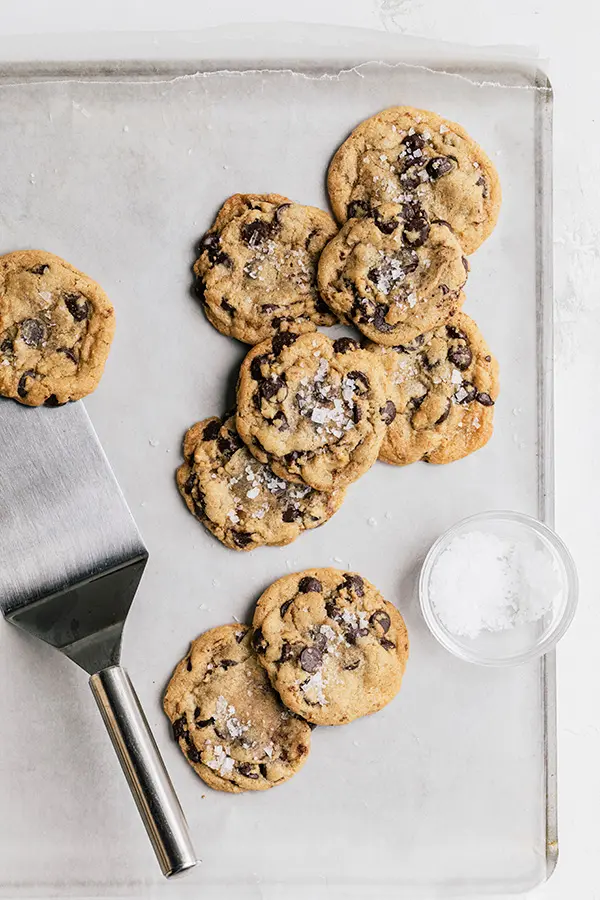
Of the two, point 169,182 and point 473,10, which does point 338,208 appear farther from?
point 473,10

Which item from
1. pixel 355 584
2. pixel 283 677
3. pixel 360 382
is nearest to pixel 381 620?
pixel 355 584

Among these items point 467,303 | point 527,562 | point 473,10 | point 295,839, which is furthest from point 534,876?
point 473,10

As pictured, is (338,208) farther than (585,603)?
Result: No

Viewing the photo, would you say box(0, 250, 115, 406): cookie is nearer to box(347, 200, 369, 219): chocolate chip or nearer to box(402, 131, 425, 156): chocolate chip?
box(347, 200, 369, 219): chocolate chip

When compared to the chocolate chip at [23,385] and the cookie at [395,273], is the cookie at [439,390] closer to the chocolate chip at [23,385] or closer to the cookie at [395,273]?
the cookie at [395,273]

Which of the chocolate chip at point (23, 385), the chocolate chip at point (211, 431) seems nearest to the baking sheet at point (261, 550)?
the chocolate chip at point (211, 431)

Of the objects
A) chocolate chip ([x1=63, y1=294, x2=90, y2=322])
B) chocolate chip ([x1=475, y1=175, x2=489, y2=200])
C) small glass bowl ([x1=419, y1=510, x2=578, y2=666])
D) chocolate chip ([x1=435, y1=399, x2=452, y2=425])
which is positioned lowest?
small glass bowl ([x1=419, y1=510, x2=578, y2=666])

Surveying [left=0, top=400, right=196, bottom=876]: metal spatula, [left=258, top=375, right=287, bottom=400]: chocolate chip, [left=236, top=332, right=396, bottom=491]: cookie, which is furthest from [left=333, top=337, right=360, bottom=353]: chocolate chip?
[left=0, top=400, right=196, bottom=876]: metal spatula
